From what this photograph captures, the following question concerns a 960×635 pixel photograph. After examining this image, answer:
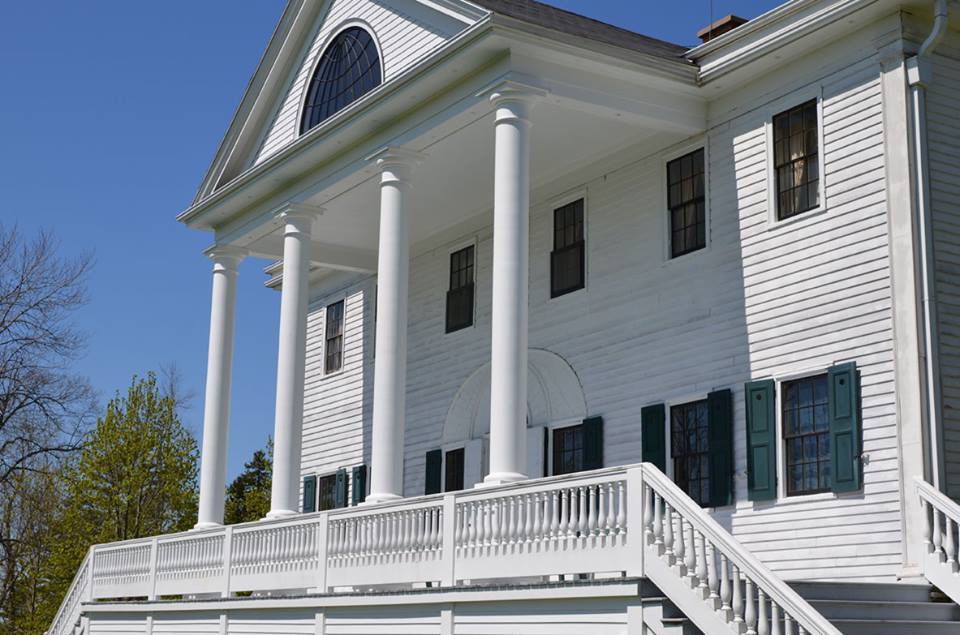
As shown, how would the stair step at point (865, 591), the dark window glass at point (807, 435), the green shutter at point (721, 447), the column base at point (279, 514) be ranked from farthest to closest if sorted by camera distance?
1. the column base at point (279, 514)
2. the green shutter at point (721, 447)
3. the dark window glass at point (807, 435)
4. the stair step at point (865, 591)

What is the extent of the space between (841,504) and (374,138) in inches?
381

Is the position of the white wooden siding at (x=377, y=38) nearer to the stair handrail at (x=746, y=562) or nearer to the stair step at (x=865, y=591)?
the stair handrail at (x=746, y=562)

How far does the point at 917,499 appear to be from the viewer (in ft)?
49.0

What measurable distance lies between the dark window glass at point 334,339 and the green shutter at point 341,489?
2.61 meters

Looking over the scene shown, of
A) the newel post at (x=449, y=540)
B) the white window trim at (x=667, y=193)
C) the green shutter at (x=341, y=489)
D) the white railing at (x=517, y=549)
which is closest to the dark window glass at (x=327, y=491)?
the green shutter at (x=341, y=489)

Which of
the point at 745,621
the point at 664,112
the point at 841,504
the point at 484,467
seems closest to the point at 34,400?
the point at 484,467

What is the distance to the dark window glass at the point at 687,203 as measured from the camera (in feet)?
63.6

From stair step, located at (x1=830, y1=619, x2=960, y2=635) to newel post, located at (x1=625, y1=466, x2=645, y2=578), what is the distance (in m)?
2.02

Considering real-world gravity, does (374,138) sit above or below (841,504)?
above

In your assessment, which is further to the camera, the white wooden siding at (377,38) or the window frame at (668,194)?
the white wooden siding at (377,38)

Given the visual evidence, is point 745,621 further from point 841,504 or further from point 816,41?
point 816,41

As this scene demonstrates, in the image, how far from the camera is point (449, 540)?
1602 centimetres

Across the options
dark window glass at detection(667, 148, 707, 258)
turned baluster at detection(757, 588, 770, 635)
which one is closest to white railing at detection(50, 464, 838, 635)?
turned baluster at detection(757, 588, 770, 635)

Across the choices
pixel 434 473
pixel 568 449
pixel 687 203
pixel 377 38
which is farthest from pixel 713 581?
pixel 434 473
